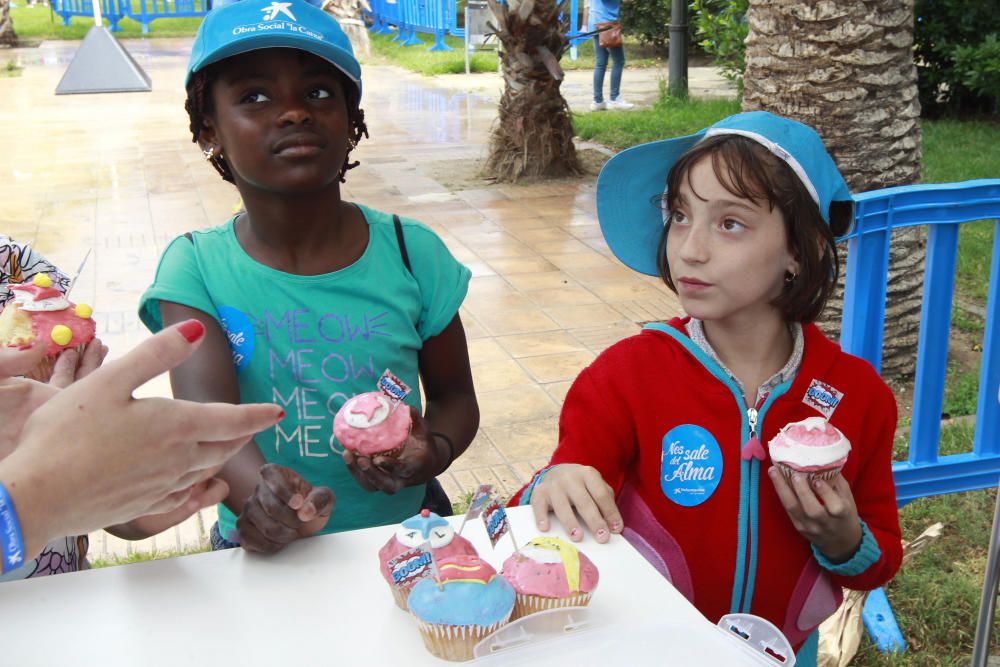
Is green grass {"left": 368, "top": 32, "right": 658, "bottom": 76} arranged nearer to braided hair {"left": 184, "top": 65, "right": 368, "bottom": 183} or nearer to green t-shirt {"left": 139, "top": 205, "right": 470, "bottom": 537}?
braided hair {"left": 184, "top": 65, "right": 368, "bottom": 183}

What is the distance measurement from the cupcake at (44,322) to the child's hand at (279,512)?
1.70ft

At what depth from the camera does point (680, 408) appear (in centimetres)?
194

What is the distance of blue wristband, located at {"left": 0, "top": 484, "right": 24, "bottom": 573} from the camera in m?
1.10

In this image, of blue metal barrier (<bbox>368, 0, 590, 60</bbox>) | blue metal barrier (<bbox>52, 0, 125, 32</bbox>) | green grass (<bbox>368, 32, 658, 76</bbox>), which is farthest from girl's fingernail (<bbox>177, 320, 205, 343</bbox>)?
blue metal barrier (<bbox>52, 0, 125, 32</bbox>)

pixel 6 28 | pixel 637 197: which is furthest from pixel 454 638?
pixel 6 28

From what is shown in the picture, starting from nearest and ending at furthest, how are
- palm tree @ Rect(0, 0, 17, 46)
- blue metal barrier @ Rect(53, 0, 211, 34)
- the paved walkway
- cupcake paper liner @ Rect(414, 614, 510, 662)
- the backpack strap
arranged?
cupcake paper liner @ Rect(414, 614, 510, 662) → the backpack strap → the paved walkway → palm tree @ Rect(0, 0, 17, 46) → blue metal barrier @ Rect(53, 0, 211, 34)

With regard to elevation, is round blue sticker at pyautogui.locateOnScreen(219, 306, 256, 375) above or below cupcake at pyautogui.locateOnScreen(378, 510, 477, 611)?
above

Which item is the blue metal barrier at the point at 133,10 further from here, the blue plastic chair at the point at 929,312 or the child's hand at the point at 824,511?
the child's hand at the point at 824,511

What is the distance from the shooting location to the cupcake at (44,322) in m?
1.82

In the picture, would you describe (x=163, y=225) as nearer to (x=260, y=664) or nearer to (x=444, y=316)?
(x=444, y=316)

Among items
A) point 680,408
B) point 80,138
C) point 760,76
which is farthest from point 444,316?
point 80,138

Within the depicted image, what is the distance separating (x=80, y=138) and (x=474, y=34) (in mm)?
9175

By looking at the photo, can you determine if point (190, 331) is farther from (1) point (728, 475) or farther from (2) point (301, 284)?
(1) point (728, 475)

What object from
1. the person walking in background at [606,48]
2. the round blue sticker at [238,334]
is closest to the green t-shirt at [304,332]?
the round blue sticker at [238,334]
